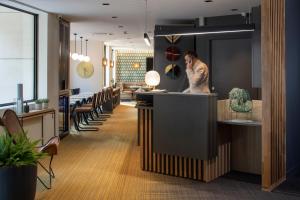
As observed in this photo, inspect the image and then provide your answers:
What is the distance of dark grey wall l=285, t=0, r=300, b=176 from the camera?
4.88m

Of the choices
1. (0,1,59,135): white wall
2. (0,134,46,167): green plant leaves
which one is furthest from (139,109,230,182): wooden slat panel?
(0,1,59,135): white wall

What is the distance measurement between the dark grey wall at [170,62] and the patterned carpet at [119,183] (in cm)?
285

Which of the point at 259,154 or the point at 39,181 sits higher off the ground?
the point at 259,154

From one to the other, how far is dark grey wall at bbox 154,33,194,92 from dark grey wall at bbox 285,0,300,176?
4.10m

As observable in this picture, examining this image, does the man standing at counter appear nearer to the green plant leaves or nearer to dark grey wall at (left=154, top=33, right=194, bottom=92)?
the green plant leaves

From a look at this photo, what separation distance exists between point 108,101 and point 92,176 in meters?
8.82

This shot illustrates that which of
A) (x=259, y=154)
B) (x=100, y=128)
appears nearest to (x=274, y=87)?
(x=259, y=154)

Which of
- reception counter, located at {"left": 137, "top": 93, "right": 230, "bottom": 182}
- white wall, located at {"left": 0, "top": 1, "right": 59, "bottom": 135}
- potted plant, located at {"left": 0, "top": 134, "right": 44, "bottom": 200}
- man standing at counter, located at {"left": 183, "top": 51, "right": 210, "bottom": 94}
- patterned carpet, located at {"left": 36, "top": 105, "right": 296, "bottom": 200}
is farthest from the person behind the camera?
white wall, located at {"left": 0, "top": 1, "right": 59, "bottom": 135}

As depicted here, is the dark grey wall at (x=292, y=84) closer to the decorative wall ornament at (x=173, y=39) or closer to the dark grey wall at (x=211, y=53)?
the dark grey wall at (x=211, y=53)

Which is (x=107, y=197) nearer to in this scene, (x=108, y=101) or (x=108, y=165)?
(x=108, y=165)

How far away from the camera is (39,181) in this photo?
15.6ft

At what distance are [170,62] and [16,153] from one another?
6.47 meters

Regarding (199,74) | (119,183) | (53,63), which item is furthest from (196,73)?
(53,63)

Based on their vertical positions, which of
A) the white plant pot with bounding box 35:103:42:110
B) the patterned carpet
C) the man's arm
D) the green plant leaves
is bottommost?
the patterned carpet
